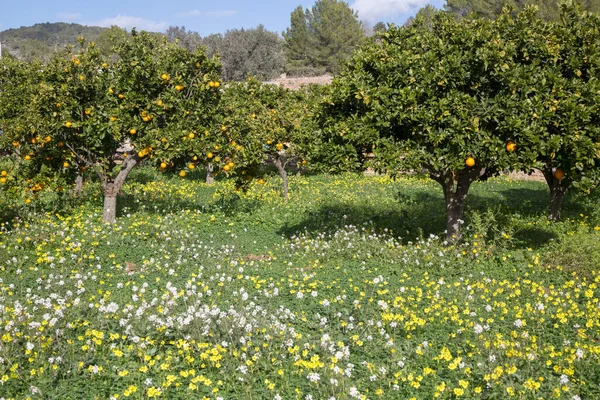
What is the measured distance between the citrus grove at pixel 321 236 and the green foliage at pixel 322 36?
4544 centimetres

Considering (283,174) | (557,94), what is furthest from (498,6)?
(557,94)

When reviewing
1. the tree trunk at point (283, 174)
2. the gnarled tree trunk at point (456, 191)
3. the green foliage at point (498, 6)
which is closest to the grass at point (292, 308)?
the gnarled tree trunk at point (456, 191)

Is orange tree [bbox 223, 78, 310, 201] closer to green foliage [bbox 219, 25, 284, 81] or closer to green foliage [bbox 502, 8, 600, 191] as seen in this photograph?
green foliage [bbox 502, 8, 600, 191]

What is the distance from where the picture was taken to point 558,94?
33.3 ft

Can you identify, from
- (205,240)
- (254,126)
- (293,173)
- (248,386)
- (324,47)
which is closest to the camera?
(248,386)

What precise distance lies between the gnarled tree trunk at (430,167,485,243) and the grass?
512 mm

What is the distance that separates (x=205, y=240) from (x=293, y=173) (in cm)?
1339

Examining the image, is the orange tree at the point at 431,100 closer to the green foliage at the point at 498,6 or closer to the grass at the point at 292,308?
the grass at the point at 292,308

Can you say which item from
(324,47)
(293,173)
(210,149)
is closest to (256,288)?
(210,149)

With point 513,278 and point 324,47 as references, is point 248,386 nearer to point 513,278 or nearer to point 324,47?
point 513,278

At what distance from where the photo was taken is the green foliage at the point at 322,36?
6253 centimetres

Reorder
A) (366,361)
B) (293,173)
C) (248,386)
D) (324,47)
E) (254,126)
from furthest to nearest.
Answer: (324,47)
(293,173)
(254,126)
(366,361)
(248,386)

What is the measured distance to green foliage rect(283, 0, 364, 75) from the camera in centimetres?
6253

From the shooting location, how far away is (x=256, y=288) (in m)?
9.30
